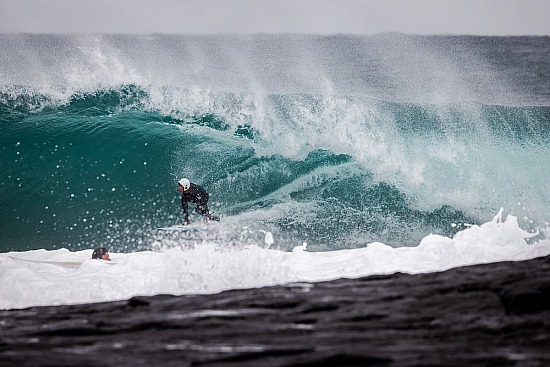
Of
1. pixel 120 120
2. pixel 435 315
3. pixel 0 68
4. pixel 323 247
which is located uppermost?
pixel 0 68

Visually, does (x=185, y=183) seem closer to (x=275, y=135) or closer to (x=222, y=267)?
(x=275, y=135)

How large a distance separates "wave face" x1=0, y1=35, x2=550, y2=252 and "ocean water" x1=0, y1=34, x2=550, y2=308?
0.05 feet

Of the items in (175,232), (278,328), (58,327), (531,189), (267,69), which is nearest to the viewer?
(278,328)

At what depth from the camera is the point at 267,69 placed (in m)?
A: 7.42

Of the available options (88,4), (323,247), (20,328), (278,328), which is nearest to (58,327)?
(20,328)

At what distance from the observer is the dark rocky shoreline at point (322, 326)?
167 cm

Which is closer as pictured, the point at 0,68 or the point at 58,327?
the point at 58,327

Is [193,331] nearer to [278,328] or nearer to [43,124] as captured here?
[278,328]

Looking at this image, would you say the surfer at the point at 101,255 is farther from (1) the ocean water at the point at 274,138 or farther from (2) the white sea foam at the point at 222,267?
(1) the ocean water at the point at 274,138

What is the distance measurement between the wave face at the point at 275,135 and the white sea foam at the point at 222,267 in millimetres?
1298

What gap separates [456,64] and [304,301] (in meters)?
5.41

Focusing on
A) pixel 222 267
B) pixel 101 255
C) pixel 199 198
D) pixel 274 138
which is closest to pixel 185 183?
pixel 199 198

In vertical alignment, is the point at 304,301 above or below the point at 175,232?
below

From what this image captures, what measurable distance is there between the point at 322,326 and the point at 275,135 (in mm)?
5581
